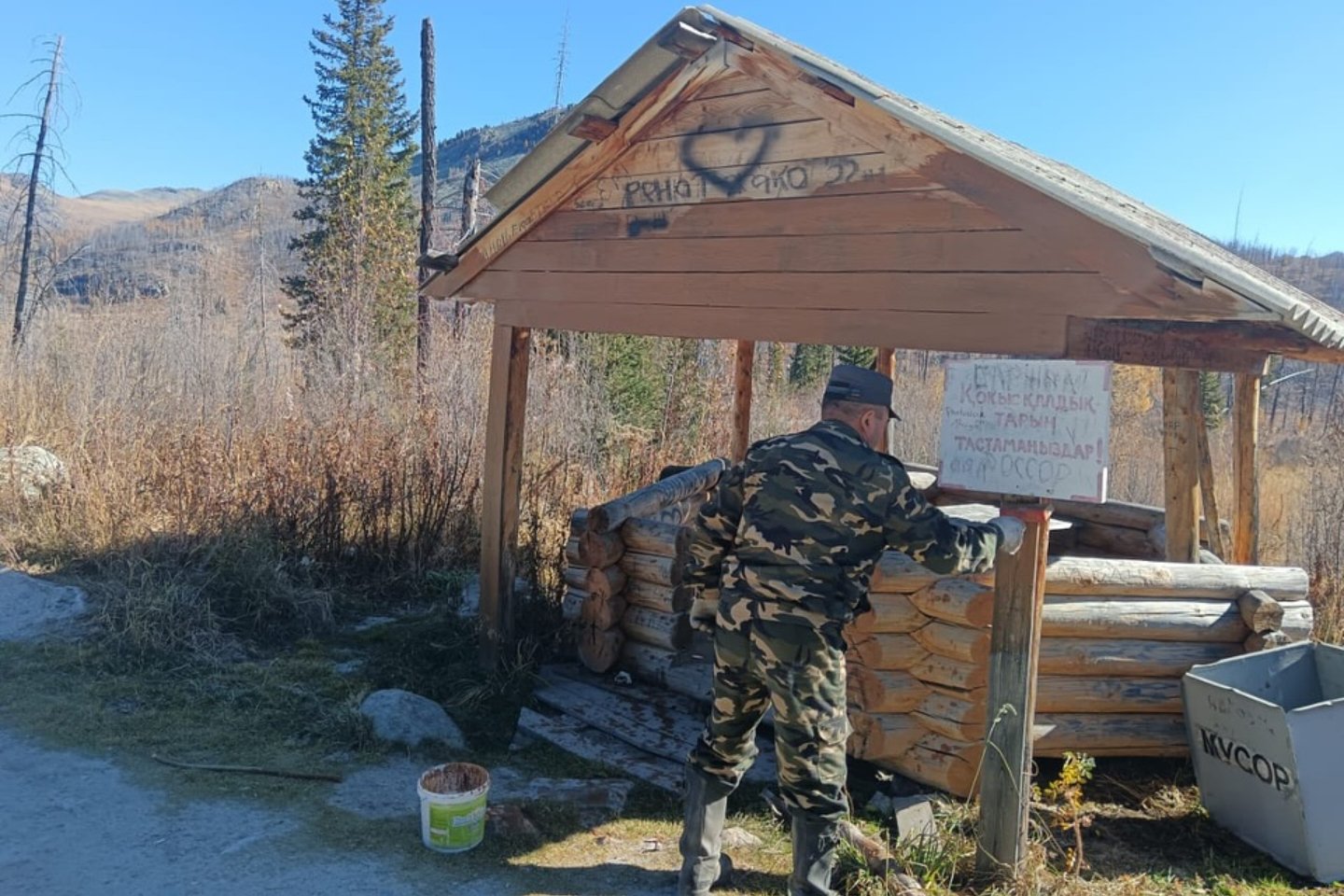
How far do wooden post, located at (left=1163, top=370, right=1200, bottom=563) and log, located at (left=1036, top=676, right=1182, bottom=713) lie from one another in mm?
896

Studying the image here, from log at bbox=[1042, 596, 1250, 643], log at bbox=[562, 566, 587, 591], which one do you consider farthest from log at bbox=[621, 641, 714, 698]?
log at bbox=[1042, 596, 1250, 643]

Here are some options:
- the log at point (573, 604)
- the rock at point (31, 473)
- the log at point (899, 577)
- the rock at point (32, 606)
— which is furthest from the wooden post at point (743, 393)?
the rock at point (31, 473)

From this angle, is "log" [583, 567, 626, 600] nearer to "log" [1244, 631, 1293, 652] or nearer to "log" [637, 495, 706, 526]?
"log" [637, 495, 706, 526]

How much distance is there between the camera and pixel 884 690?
5.24m

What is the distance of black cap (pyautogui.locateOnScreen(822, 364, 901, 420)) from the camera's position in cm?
399

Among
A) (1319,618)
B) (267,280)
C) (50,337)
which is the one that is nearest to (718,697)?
(1319,618)

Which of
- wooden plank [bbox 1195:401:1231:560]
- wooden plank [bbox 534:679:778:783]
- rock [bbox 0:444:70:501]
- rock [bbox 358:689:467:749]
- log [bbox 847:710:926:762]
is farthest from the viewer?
rock [bbox 0:444:70:501]

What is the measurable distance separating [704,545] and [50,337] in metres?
12.3

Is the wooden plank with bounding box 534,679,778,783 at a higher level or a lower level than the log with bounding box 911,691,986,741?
lower

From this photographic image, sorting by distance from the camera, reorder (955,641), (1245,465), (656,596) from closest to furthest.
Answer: (955,641), (656,596), (1245,465)

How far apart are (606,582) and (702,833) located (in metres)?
2.88

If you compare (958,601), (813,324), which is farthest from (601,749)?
(813,324)

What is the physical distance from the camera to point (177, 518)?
8547 mm

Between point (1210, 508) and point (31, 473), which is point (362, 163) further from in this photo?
point (1210, 508)
